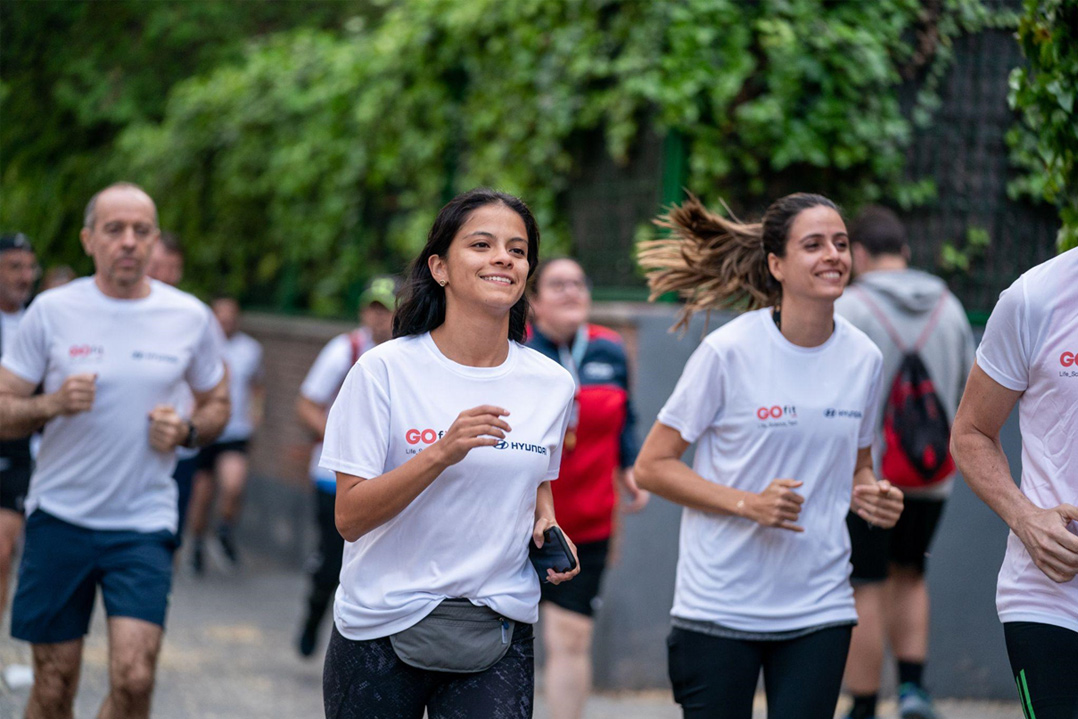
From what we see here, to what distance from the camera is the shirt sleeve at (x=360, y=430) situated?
134 inches

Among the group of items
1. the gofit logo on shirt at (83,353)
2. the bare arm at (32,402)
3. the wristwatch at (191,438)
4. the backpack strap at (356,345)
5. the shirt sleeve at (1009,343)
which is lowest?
the wristwatch at (191,438)

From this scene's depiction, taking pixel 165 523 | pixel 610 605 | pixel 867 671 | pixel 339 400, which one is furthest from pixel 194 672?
pixel 339 400

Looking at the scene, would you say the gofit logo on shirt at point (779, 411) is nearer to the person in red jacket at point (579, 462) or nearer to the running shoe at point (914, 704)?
the person in red jacket at point (579, 462)

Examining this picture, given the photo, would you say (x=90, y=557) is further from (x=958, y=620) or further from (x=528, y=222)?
(x=958, y=620)

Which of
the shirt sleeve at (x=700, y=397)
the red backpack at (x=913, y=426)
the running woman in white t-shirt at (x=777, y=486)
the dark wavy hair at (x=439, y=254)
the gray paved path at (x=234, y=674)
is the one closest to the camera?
the dark wavy hair at (x=439, y=254)

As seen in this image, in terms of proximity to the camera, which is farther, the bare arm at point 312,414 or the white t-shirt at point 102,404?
the bare arm at point 312,414

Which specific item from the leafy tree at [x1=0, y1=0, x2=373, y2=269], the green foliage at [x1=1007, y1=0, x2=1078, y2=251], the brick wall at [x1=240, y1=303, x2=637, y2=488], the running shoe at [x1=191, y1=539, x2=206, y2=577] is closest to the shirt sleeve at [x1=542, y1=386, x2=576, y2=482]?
the green foliage at [x1=1007, y1=0, x2=1078, y2=251]

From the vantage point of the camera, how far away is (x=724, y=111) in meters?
7.54

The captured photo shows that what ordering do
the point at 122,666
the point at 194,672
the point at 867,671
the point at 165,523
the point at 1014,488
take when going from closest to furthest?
the point at 1014,488 → the point at 122,666 → the point at 165,523 → the point at 867,671 → the point at 194,672

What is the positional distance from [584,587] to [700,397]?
1916 mm

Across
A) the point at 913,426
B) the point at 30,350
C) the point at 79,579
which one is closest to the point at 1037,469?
the point at 913,426

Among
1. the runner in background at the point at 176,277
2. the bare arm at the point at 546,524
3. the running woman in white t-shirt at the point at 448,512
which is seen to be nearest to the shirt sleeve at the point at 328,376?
the runner in background at the point at 176,277

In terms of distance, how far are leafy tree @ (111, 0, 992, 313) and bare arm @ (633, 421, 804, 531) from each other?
135 inches

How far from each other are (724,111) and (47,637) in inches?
178
